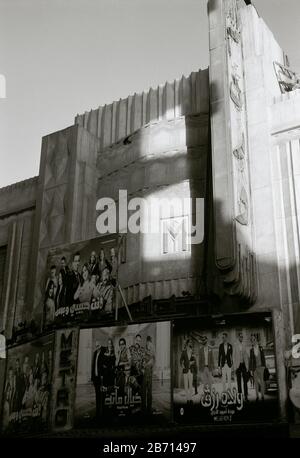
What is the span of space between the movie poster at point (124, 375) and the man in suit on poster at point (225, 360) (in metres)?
1.05

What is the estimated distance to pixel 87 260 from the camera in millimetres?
14344

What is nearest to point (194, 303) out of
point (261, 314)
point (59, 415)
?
point (261, 314)

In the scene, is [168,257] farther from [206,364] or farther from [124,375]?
[206,364]

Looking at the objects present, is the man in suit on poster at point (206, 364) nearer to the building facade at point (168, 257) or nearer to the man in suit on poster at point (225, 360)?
the building facade at point (168, 257)

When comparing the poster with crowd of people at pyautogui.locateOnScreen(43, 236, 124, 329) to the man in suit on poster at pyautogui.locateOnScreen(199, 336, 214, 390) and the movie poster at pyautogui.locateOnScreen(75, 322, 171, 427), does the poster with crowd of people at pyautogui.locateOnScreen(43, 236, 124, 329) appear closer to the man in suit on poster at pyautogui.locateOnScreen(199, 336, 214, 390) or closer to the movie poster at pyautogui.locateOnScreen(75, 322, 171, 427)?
the movie poster at pyautogui.locateOnScreen(75, 322, 171, 427)

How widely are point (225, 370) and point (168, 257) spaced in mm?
4364

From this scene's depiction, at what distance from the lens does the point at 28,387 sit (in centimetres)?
1352

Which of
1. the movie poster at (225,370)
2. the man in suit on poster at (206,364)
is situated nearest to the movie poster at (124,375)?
the movie poster at (225,370)

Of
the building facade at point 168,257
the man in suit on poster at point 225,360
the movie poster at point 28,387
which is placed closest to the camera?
the man in suit on poster at point 225,360

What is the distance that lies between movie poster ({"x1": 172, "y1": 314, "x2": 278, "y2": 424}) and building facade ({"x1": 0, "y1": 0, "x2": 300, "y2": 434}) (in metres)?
0.03

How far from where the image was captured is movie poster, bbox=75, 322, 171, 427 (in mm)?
11914

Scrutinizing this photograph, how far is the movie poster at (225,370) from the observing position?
11242 mm

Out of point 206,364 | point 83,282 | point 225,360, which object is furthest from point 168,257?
point 225,360

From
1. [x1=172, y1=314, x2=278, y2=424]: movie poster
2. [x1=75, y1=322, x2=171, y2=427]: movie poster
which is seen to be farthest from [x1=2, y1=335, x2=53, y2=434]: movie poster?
[x1=172, y1=314, x2=278, y2=424]: movie poster
